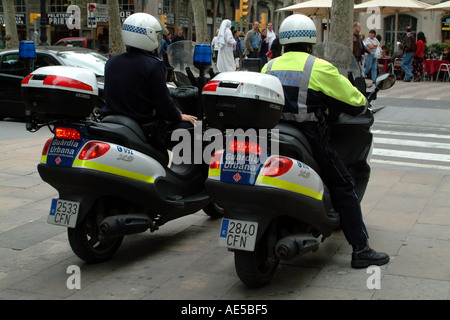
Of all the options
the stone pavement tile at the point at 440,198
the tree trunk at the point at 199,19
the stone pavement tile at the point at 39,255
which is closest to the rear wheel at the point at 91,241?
the stone pavement tile at the point at 39,255

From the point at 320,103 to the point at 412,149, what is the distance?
20.3ft

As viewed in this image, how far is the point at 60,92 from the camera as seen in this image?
439 centimetres

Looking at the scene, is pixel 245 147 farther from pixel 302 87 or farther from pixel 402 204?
pixel 402 204

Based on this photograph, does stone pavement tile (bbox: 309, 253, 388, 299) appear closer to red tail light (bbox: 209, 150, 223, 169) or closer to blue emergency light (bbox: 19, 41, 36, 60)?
red tail light (bbox: 209, 150, 223, 169)

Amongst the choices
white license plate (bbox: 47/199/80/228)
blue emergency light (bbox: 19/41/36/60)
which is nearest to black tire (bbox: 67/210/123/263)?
white license plate (bbox: 47/199/80/228)

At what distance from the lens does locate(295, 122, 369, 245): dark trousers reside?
4.41 meters

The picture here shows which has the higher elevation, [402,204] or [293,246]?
[293,246]

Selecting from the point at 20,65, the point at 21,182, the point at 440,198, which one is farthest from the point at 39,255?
the point at 20,65

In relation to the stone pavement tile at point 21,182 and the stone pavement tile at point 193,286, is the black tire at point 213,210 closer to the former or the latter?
the stone pavement tile at point 193,286

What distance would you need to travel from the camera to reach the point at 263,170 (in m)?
3.97

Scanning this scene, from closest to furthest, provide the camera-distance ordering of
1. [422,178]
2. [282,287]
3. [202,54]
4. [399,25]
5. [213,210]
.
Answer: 1. [282,287]
2. [202,54]
3. [213,210]
4. [422,178]
5. [399,25]

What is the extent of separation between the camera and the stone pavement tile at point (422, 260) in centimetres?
443
